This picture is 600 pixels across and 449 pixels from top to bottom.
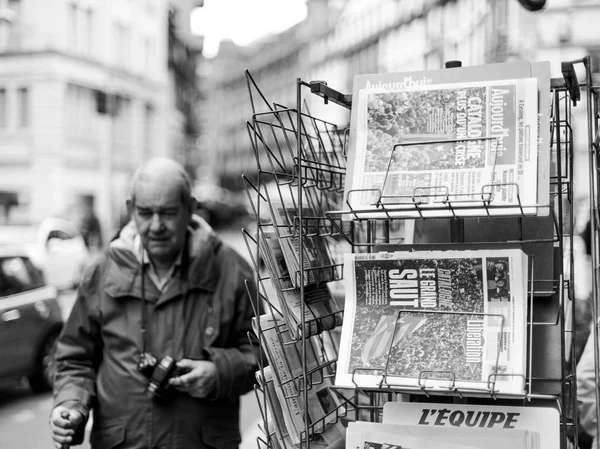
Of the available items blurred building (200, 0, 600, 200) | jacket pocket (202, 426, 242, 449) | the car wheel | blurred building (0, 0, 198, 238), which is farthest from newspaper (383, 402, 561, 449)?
blurred building (0, 0, 198, 238)

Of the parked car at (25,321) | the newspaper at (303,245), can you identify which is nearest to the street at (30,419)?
the parked car at (25,321)

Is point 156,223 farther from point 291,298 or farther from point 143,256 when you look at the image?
point 291,298

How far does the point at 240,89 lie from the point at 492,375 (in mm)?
95675

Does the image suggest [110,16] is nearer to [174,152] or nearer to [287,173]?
[174,152]

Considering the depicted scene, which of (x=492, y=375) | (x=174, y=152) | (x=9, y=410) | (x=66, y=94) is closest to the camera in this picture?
(x=492, y=375)

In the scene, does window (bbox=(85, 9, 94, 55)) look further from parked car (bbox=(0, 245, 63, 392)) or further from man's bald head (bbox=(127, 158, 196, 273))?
man's bald head (bbox=(127, 158, 196, 273))

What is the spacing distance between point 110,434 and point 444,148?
174 cm

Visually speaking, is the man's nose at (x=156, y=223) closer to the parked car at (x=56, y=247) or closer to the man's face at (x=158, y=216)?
Answer: the man's face at (x=158, y=216)

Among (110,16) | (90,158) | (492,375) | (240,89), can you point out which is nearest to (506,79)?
(492,375)

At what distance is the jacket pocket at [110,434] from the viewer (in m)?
2.80

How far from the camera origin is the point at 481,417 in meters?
1.80

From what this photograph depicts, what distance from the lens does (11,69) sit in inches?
1057

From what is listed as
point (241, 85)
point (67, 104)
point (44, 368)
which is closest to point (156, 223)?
point (44, 368)

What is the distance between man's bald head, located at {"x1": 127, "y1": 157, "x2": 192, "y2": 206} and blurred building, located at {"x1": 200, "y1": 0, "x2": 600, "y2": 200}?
33.4 inches
